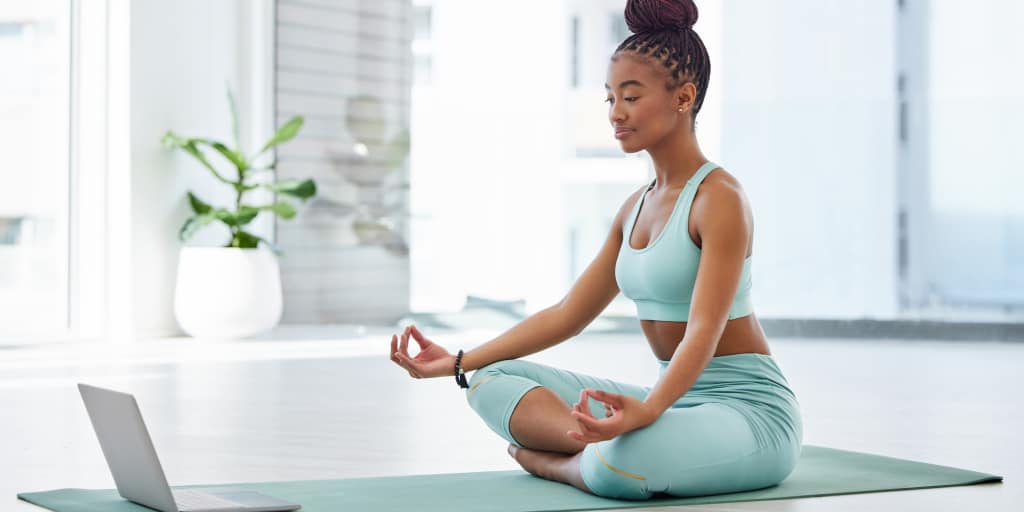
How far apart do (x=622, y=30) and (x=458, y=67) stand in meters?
0.93

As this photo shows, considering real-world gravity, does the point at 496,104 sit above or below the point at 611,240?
above

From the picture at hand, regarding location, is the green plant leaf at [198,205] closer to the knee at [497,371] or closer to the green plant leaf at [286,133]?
the green plant leaf at [286,133]

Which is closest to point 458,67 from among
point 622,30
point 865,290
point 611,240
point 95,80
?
point 622,30

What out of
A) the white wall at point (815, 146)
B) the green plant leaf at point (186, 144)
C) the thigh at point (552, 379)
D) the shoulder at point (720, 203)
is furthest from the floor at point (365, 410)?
the green plant leaf at point (186, 144)

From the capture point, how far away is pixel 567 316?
239 cm

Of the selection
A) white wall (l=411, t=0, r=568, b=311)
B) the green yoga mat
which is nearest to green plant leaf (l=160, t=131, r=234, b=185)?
white wall (l=411, t=0, r=568, b=311)

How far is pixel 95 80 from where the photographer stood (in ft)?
20.7

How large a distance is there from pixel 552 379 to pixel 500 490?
8.8 inches

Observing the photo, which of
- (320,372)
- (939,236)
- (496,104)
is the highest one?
(496,104)

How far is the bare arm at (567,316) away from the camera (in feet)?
7.82

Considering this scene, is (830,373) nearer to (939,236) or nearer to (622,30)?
(939,236)

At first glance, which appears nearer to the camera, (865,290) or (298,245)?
(865,290)

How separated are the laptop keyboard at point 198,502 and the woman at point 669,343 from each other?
14.3 inches

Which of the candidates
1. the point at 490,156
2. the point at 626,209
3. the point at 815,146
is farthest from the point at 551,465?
the point at 490,156
